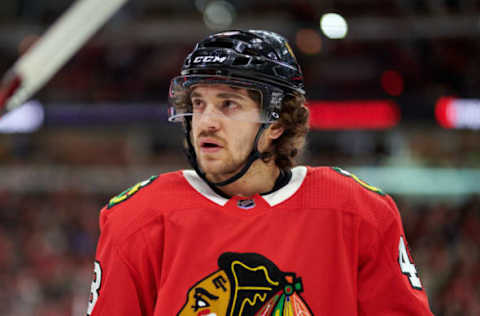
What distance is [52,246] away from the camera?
324 inches

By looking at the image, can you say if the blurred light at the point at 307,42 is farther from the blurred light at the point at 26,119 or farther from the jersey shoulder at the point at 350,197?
the blurred light at the point at 26,119

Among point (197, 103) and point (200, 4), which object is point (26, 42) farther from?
point (197, 103)

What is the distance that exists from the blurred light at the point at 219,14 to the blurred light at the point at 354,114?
1783 mm

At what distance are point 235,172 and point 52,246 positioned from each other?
7.16 meters

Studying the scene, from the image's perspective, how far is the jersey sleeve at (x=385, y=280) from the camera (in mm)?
1522

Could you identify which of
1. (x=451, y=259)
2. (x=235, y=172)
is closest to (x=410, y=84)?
(x=451, y=259)

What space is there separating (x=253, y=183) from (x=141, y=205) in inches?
13.2

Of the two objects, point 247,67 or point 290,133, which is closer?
point 247,67

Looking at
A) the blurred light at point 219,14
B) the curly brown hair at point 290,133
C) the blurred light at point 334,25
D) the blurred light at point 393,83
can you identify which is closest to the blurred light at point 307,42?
the blurred light at point 393,83

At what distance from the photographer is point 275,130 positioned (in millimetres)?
1807

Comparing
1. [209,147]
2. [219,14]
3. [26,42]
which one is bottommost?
[209,147]

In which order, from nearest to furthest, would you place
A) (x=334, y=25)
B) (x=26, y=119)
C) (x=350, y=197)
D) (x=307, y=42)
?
(x=350, y=197) → (x=334, y=25) → (x=307, y=42) → (x=26, y=119)

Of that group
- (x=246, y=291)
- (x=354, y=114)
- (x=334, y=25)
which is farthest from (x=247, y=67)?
(x=354, y=114)

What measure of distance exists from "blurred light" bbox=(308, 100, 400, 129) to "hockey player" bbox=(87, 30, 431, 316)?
6116mm
